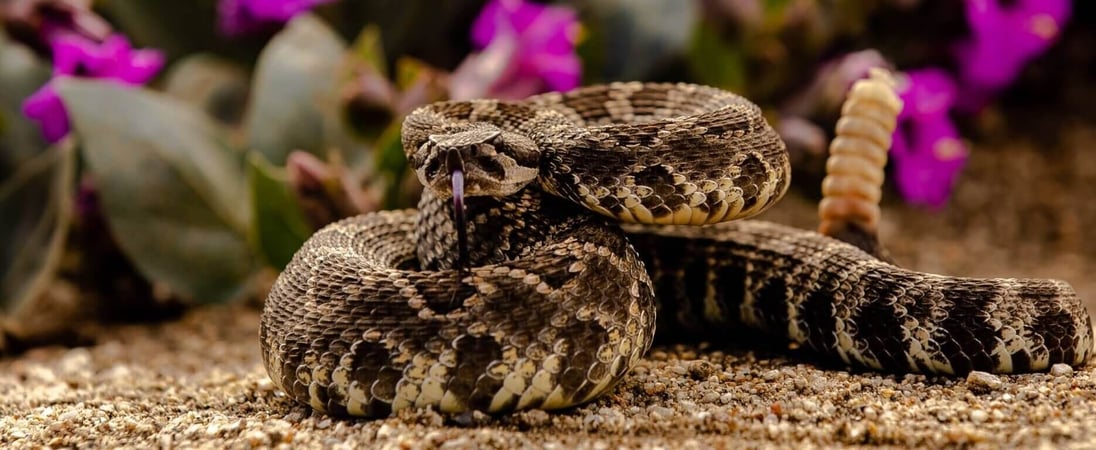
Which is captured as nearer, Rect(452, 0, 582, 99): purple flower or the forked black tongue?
the forked black tongue

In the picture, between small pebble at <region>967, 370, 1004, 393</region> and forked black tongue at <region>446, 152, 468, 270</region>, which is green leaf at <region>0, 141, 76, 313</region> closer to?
forked black tongue at <region>446, 152, 468, 270</region>

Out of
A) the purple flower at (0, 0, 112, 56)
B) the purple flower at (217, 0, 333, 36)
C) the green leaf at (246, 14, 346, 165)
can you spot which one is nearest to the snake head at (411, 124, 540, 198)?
the green leaf at (246, 14, 346, 165)

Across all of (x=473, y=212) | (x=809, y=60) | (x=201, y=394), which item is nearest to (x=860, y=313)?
(x=473, y=212)

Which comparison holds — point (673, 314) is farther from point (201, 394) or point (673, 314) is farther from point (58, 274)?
point (58, 274)

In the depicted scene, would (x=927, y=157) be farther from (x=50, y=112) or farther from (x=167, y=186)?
(x=50, y=112)

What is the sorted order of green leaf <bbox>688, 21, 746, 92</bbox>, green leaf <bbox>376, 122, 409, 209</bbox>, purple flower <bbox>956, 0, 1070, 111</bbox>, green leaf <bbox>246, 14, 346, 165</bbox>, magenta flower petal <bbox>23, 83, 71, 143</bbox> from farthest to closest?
purple flower <bbox>956, 0, 1070, 111</bbox>
green leaf <bbox>688, 21, 746, 92</bbox>
green leaf <bbox>246, 14, 346, 165</bbox>
magenta flower petal <bbox>23, 83, 71, 143</bbox>
green leaf <bbox>376, 122, 409, 209</bbox>

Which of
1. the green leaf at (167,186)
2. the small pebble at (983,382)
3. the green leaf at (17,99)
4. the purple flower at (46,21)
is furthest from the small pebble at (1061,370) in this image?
the green leaf at (17,99)

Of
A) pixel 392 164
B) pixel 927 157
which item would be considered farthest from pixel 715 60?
pixel 392 164

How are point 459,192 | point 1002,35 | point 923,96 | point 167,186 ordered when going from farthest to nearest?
point 1002,35 < point 923,96 < point 167,186 < point 459,192
